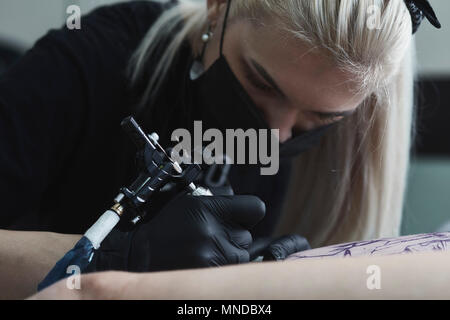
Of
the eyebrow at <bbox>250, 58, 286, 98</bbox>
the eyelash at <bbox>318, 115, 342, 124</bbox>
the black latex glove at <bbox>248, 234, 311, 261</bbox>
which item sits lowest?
the black latex glove at <bbox>248, 234, 311, 261</bbox>

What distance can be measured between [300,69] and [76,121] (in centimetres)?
45

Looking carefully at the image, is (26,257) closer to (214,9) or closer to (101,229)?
(101,229)

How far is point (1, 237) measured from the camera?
0.70m

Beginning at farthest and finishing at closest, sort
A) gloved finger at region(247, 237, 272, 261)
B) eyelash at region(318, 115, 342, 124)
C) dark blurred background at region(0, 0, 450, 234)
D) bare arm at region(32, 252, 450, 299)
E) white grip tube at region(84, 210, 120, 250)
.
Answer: dark blurred background at region(0, 0, 450, 234) < eyelash at region(318, 115, 342, 124) < gloved finger at region(247, 237, 272, 261) < white grip tube at region(84, 210, 120, 250) < bare arm at region(32, 252, 450, 299)

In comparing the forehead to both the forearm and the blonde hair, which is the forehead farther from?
the forearm

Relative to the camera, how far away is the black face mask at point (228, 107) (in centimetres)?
83

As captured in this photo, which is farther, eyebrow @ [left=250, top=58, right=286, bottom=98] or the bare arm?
eyebrow @ [left=250, top=58, right=286, bottom=98]

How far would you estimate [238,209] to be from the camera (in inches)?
25.4

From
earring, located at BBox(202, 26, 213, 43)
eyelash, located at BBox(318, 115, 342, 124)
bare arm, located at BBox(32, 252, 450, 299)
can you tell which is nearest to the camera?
bare arm, located at BBox(32, 252, 450, 299)

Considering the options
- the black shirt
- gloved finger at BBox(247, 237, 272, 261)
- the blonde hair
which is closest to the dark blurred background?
the blonde hair

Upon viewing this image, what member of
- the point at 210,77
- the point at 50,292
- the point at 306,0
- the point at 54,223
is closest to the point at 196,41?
the point at 210,77

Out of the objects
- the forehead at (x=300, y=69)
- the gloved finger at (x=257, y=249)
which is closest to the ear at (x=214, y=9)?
the forehead at (x=300, y=69)

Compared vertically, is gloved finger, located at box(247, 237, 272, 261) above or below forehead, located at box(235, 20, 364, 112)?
below

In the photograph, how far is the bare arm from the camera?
424 mm
